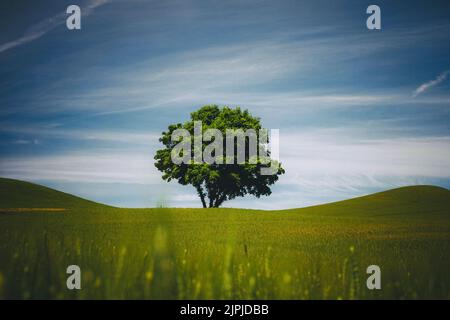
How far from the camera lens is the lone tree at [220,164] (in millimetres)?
45125

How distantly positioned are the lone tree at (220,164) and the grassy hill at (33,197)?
12.4 meters

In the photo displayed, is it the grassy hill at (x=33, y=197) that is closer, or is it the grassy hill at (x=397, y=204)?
the grassy hill at (x=33, y=197)

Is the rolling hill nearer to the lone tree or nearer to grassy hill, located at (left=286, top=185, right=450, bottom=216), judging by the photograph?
grassy hill, located at (left=286, top=185, right=450, bottom=216)

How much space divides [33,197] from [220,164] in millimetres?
26792

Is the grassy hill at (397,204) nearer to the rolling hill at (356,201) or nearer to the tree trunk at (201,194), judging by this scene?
the rolling hill at (356,201)

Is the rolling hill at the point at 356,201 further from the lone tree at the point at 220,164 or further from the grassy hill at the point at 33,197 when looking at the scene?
the lone tree at the point at 220,164

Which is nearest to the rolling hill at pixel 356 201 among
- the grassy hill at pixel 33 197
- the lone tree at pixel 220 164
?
the grassy hill at pixel 33 197

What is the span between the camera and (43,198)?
51625 millimetres

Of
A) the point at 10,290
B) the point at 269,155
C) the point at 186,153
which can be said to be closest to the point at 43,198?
the point at 186,153

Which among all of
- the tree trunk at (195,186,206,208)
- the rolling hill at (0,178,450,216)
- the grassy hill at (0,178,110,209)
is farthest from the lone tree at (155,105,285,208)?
the grassy hill at (0,178,110,209)

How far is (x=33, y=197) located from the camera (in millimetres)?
51875

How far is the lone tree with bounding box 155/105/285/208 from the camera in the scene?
1777 inches
